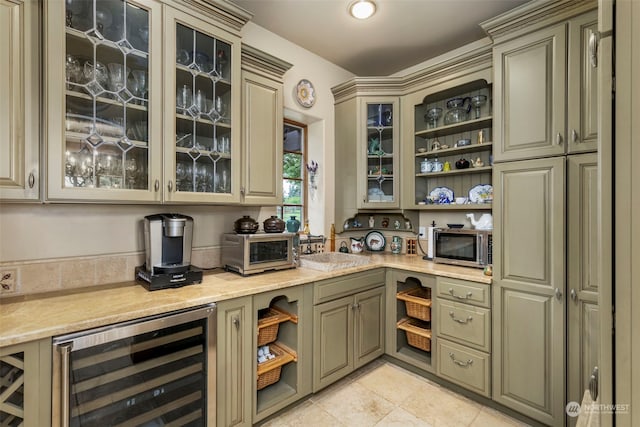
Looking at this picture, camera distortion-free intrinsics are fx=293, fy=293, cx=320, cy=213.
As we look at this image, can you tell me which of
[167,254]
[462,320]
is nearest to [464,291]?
[462,320]

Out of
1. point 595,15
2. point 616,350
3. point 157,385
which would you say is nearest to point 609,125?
point 616,350

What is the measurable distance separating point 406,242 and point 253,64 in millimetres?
2196

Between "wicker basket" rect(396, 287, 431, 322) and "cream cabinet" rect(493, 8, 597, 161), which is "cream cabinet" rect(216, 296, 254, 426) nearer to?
"wicker basket" rect(396, 287, 431, 322)

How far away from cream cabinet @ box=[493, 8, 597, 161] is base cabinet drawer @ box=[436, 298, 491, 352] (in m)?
1.09

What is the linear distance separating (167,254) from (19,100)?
3.12ft

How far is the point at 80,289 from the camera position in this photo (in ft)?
5.23

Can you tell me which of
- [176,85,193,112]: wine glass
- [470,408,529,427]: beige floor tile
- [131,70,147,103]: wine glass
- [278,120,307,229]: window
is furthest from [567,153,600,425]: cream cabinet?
[131,70,147,103]: wine glass

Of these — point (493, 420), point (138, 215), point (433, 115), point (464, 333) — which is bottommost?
point (493, 420)

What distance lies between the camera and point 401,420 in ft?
6.22

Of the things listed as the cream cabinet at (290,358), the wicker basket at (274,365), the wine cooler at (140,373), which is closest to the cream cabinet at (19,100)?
the wine cooler at (140,373)

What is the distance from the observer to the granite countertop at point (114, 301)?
3.69ft

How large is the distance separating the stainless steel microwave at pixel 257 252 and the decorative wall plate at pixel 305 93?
1.39 m

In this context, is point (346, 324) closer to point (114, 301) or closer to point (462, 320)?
point (462, 320)

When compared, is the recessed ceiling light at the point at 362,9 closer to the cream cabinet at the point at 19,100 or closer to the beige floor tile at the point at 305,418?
the cream cabinet at the point at 19,100
